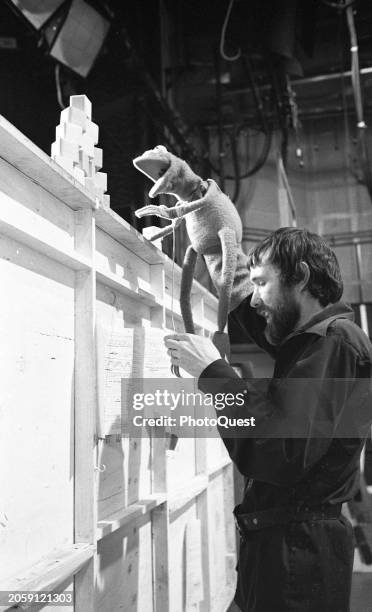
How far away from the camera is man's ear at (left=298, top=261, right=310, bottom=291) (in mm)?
775

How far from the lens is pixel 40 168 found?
2.00 feet

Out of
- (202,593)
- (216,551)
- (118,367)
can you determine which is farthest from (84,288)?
(216,551)

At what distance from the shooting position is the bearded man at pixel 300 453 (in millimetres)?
664

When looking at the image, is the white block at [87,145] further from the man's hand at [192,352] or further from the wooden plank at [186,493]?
the wooden plank at [186,493]

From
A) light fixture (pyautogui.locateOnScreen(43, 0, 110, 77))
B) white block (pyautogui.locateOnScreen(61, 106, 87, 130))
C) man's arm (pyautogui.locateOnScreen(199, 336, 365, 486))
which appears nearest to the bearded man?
man's arm (pyautogui.locateOnScreen(199, 336, 365, 486))

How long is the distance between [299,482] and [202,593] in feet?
2.13

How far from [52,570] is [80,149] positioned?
54 cm

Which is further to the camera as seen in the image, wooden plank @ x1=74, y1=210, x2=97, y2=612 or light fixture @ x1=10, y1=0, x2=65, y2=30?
light fixture @ x1=10, y1=0, x2=65, y2=30

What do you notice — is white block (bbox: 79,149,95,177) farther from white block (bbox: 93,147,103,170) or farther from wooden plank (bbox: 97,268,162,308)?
wooden plank (bbox: 97,268,162,308)

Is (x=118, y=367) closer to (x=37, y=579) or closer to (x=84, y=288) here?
(x=84, y=288)

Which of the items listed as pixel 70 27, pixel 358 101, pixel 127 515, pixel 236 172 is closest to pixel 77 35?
pixel 70 27

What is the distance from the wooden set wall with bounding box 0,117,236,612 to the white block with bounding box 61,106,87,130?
13 centimetres

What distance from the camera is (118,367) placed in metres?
0.76

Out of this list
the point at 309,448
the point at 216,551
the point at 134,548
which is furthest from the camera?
the point at 216,551
